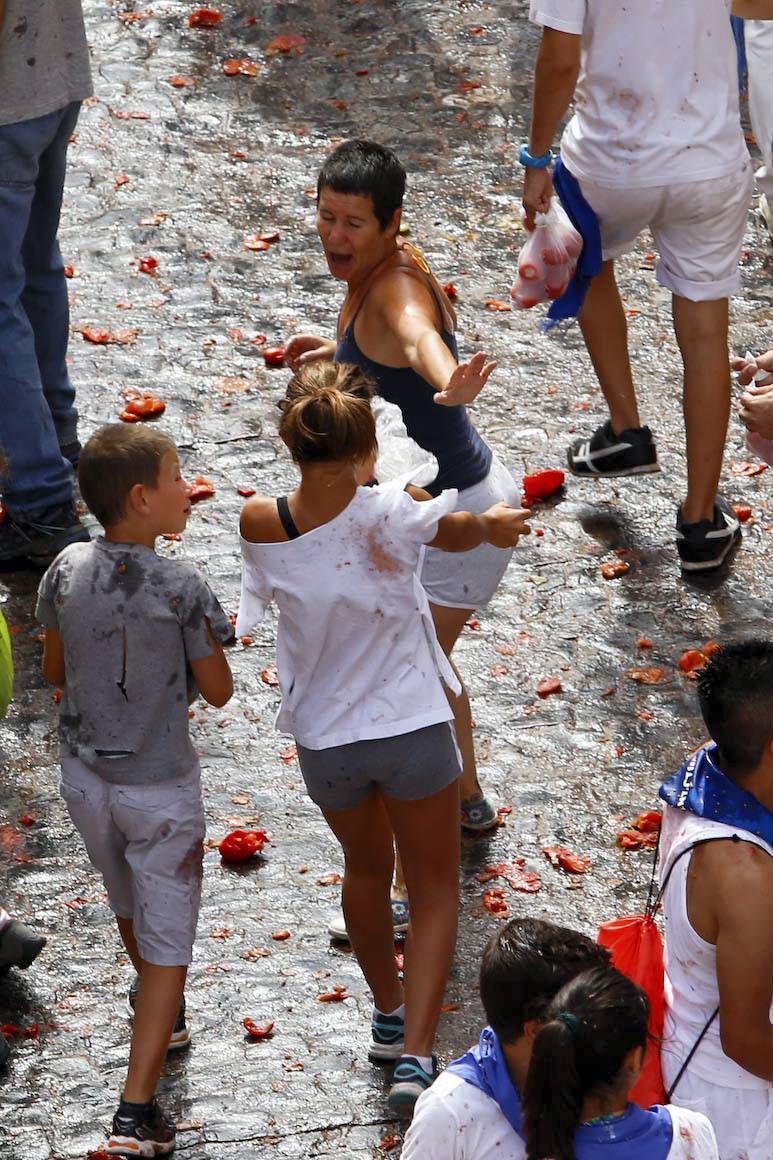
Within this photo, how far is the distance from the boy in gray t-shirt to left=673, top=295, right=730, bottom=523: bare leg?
252 cm

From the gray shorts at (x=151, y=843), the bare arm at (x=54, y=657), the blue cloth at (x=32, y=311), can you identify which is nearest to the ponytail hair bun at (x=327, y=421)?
the bare arm at (x=54, y=657)

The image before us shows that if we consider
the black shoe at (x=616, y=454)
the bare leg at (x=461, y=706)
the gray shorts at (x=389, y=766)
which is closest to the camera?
the gray shorts at (x=389, y=766)

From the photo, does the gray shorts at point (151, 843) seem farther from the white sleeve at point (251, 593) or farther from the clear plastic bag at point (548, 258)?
the clear plastic bag at point (548, 258)

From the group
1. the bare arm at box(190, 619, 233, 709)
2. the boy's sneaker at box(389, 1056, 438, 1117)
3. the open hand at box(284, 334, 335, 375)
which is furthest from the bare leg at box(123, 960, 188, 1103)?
the open hand at box(284, 334, 335, 375)

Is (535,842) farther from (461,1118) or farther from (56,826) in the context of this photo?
(461,1118)

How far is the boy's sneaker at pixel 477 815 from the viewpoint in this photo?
4996 millimetres

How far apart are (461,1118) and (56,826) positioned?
247 cm

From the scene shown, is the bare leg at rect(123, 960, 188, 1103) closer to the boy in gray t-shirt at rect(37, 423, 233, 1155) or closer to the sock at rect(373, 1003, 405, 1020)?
the boy in gray t-shirt at rect(37, 423, 233, 1155)

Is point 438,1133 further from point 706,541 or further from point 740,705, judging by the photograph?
point 706,541

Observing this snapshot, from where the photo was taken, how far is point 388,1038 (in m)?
4.30

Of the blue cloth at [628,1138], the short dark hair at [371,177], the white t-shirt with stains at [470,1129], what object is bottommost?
the white t-shirt with stains at [470,1129]

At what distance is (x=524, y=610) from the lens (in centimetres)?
593

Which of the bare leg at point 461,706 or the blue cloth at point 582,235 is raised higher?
the blue cloth at point 582,235

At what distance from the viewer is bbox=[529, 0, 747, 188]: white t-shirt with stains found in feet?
18.4
